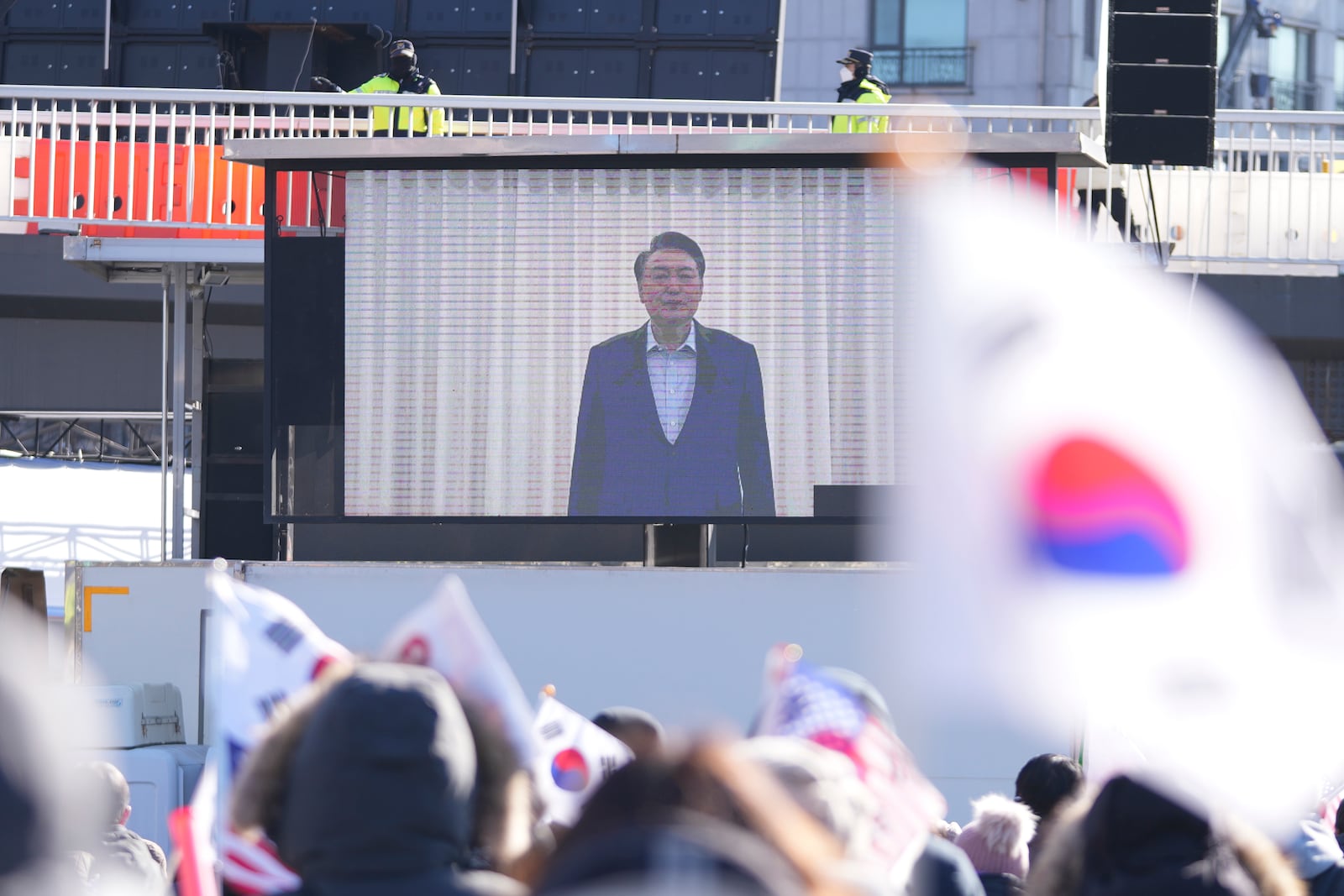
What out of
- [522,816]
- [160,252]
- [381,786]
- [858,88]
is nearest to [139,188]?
[160,252]

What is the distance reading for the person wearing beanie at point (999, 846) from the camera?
17.2ft

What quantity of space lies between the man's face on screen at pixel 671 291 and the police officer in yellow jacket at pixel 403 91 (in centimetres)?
245

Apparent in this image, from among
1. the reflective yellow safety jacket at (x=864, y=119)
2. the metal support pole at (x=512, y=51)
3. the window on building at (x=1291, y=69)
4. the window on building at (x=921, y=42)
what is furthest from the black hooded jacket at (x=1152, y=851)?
the window on building at (x=1291, y=69)

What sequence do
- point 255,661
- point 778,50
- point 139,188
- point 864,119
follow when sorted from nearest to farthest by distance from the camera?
point 255,661
point 139,188
point 864,119
point 778,50

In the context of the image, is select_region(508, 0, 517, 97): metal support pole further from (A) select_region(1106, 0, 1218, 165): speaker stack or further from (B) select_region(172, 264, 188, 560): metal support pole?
(A) select_region(1106, 0, 1218, 165): speaker stack

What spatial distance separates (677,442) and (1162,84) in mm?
3401

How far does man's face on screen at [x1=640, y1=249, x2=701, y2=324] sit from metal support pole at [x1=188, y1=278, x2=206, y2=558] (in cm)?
352

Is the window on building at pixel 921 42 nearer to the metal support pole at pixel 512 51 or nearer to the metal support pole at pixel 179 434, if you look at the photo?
the metal support pole at pixel 512 51

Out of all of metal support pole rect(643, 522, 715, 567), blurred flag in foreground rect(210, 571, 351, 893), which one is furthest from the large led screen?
blurred flag in foreground rect(210, 571, 351, 893)

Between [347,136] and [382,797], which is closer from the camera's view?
[382,797]

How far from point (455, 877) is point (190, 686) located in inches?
348

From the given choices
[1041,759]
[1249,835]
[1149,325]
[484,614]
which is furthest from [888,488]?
[1249,835]

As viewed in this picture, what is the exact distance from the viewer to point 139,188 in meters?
12.9

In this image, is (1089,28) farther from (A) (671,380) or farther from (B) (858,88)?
(A) (671,380)
